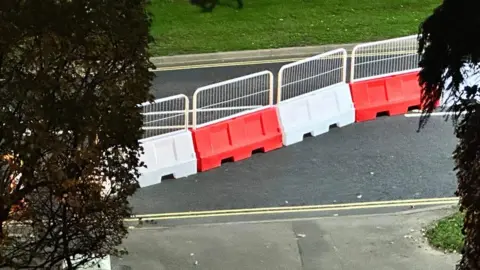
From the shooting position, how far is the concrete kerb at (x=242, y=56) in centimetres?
1582

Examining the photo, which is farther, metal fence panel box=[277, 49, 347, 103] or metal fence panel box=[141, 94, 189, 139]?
metal fence panel box=[277, 49, 347, 103]

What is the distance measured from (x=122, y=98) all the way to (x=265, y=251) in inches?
156

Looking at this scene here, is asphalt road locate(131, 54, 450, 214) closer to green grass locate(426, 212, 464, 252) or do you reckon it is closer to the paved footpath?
the paved footpath

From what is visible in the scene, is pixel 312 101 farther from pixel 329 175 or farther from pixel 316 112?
pixel 329 175

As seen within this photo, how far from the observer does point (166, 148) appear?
1023 centimetres

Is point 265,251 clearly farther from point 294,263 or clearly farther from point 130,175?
point 130,175

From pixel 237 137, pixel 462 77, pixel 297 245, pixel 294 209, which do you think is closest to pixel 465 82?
pixel 462 77

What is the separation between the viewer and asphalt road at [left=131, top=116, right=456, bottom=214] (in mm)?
9781

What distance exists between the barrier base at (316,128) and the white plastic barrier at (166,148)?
1.59 metres

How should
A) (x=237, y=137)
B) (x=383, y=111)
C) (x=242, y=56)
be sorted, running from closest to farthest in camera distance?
(x=237, y=137) < (x=383, y=111) < (x=242, y=56)

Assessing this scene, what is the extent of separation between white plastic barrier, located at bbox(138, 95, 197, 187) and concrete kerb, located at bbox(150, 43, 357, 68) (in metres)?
5.31

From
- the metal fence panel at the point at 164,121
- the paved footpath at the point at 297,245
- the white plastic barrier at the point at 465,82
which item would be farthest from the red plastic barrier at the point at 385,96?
the white plastic barrier at the point at 465,82

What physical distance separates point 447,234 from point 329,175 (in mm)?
2316

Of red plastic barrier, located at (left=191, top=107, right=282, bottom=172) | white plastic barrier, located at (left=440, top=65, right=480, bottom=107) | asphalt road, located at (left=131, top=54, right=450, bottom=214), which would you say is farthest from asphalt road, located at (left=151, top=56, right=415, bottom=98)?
white plastic barrier, located at (left=440, top=65, right=480, bottom=107)
